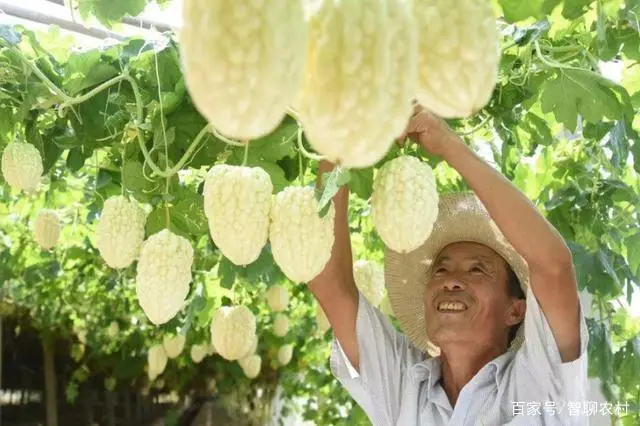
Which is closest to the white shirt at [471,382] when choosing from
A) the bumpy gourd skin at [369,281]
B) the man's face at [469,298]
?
the man's face at [469,298]

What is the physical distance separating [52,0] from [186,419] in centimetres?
622

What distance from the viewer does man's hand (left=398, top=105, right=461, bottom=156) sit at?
1684 millimetres

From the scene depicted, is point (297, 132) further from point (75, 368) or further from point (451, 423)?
point (75, 368)

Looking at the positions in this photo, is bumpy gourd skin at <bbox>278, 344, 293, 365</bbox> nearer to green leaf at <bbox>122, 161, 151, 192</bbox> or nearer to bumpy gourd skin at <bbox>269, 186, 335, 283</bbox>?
green leaf at <bbox>122, 161, 151, 192</bbox>

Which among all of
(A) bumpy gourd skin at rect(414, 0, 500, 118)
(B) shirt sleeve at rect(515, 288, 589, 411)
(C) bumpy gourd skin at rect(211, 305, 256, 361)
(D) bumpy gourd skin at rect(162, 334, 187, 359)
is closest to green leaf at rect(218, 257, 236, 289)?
(C) bumpy gourd skin at rect(211, 305, 256, 361)

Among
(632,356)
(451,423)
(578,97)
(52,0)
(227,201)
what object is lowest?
(451,423)

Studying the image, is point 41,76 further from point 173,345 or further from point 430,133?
point 173,345

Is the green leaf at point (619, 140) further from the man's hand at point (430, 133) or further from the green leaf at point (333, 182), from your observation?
the green leaf at point (333, 182)

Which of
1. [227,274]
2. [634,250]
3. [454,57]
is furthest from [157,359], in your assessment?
[454,57]

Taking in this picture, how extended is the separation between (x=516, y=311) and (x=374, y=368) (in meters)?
0.47

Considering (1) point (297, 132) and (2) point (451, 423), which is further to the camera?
(2) point (451, 423)

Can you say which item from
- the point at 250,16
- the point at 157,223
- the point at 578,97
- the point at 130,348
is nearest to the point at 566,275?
the point at 578,97

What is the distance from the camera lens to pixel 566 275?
2125 mm

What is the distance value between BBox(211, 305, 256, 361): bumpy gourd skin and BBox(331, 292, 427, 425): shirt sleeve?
3.15 feet
